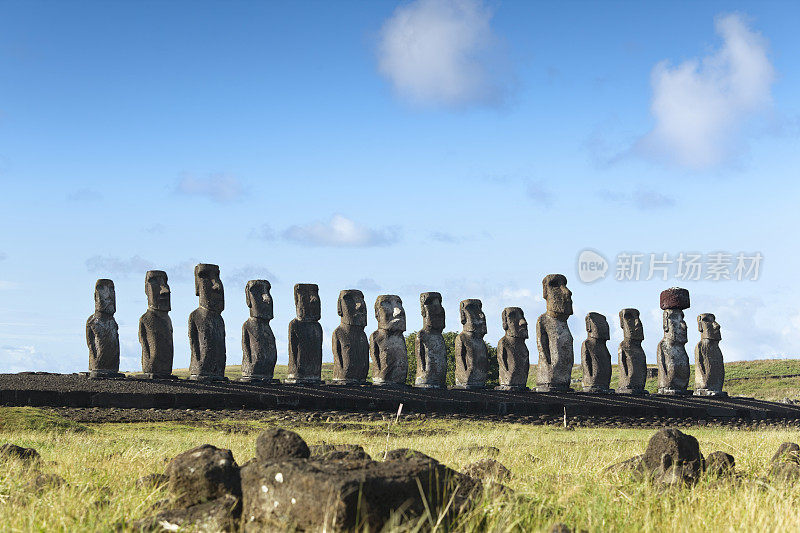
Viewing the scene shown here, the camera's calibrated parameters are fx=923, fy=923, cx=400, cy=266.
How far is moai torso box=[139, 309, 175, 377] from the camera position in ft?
63.0

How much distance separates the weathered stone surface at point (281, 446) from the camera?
5176mm

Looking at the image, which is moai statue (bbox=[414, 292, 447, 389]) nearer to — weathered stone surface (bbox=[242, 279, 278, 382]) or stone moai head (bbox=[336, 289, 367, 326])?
stone moai head (bbox=[336, 289, 367, 326])

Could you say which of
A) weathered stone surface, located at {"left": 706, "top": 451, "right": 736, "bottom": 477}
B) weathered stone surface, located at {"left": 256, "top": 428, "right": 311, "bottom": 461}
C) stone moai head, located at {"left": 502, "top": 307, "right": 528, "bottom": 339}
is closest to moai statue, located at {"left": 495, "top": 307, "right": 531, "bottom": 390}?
stone moai head, located at {"left": 502, "top": 307, "right": 528, "bottom": 339}

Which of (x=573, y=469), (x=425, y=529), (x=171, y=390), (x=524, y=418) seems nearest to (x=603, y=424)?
(x=524, y=418)

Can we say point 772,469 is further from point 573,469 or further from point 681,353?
point 681,353

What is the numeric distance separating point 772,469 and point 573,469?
1.46 m

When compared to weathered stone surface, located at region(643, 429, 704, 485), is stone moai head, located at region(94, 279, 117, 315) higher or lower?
higher

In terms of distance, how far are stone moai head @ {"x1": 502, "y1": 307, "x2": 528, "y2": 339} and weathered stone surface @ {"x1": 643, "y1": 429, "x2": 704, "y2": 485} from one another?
53.8ft

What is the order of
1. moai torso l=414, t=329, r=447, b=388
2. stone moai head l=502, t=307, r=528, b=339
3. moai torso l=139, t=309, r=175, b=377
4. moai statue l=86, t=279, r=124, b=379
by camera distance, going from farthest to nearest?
stone moai head l=502, t=307, r=528, b=339, moai torso l=414, t=329, r=447, b=388, moai torso l=139, t=309, r=175, b=377, moai statue l=86, t=279, r=124, b=379

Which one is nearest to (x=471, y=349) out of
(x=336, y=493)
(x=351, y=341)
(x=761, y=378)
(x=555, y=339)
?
(x=555, y=339)

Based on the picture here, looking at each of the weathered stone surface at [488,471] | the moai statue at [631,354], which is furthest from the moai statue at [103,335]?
the weathered stone surface at [488,471]

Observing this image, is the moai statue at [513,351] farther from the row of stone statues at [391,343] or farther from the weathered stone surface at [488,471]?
the weathered stone surface at [488,471]

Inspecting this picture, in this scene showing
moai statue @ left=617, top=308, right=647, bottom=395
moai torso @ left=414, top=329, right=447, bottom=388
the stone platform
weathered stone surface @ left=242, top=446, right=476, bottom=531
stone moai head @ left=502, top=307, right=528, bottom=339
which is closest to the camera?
weathered stone surface @ left=242, top=446, right=476, bottom=531

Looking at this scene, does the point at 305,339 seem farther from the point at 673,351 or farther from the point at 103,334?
the point at 673,351
